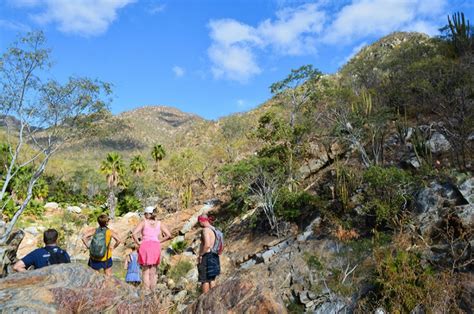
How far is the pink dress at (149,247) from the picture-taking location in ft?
20.9

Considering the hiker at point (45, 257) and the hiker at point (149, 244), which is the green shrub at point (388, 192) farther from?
the hiker at point (45, 257)

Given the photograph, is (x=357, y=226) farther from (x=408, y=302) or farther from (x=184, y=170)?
(x=184, y=170)

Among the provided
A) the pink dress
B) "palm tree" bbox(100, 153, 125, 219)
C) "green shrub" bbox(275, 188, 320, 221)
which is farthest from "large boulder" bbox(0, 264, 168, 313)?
"palm tree" bbox(100, 153, 125, 219)

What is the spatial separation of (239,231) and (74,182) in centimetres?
3128

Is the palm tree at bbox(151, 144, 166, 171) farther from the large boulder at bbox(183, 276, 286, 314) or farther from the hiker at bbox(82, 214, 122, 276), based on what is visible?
the large boulder at bbox(183, 276, 286, 314)

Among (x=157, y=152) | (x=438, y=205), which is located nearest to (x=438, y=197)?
(x=438, y=205)

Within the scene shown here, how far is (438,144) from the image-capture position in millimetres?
14211

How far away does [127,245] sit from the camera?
20.7m

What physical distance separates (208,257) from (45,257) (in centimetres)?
227

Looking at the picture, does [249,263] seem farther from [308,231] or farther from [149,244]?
[149,244]

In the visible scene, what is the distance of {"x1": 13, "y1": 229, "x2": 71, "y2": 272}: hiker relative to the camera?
480 centimetres

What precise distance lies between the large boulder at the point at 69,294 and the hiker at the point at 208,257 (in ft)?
8.60

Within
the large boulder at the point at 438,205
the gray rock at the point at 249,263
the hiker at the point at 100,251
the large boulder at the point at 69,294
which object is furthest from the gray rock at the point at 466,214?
the large boulder at the point at 69,294

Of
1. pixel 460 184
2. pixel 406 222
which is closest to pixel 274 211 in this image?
pixel 406 222
